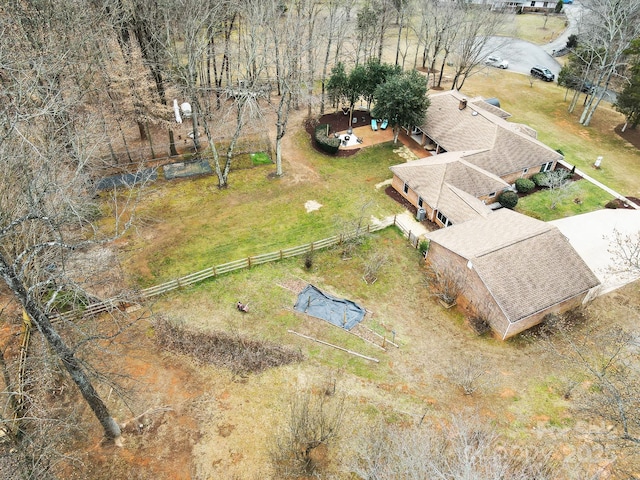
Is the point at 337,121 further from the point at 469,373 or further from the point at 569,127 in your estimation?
the point at 469,373

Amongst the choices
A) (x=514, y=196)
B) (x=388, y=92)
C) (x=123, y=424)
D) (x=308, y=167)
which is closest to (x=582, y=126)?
(x=514, y=196)

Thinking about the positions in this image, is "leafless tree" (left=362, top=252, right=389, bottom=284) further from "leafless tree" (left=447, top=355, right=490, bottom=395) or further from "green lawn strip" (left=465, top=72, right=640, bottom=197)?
"green lawn strip" (left=465, top=72, right=640, bottom=197)

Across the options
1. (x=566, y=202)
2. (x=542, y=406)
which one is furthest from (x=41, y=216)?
(x=566, y=202)

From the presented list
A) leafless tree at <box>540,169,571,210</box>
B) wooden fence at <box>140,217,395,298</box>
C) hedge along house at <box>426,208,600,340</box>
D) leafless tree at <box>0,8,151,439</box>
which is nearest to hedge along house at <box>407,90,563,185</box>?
leafless tree at <box>540,169,571,210</box>

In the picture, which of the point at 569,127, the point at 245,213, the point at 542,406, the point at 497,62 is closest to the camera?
the point at 542,406

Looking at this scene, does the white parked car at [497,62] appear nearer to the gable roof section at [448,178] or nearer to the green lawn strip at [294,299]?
the gable roof section at [448,178]

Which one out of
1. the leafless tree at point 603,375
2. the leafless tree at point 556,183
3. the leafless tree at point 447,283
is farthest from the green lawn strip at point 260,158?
the leafless tree at point 603,375

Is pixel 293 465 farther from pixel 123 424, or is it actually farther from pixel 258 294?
pixel 258 294
